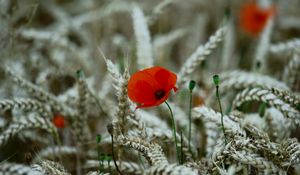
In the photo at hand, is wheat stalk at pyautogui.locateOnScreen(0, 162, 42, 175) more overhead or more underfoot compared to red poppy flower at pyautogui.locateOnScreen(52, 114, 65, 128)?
more underfoot

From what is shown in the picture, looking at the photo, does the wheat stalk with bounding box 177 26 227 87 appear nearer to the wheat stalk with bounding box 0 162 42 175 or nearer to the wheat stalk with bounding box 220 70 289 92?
the wheat stalk with bounding box 220 70 289 92

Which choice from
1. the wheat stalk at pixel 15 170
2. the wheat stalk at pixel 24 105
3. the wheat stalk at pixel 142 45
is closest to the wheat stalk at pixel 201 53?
the wheat stalk at pixel 142 45

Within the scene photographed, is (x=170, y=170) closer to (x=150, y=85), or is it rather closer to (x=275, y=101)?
(x=150, y=85)

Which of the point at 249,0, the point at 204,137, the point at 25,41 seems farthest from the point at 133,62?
the point at 249,0

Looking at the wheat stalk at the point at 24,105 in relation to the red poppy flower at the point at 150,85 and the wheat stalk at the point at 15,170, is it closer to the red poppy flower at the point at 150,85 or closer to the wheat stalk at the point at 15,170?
the wheat stalk at the point at 15,170

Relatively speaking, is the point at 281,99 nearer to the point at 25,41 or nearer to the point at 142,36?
the point at 142,36

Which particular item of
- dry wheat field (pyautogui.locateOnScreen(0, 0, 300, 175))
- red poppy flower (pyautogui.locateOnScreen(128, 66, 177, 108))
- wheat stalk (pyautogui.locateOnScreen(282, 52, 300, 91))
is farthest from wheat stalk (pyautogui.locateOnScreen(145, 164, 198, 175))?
wheat stalk (pyautogui.locateOnScreen(282, 52, 300, 91))

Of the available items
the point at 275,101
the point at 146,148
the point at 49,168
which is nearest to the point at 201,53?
the point at 275,101
